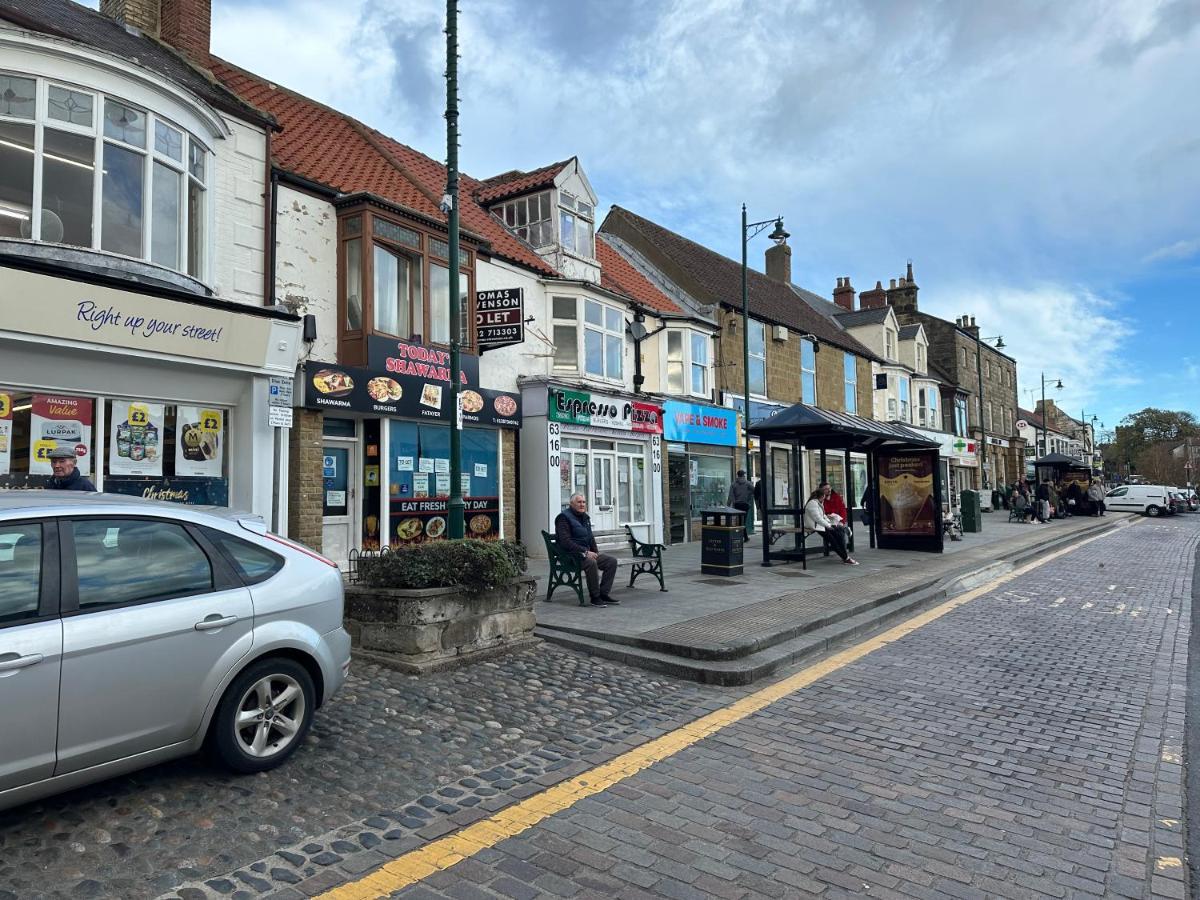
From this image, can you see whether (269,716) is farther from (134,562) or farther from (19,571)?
(19,571)

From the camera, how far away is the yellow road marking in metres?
3.24

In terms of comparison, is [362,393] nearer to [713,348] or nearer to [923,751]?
[923,751]

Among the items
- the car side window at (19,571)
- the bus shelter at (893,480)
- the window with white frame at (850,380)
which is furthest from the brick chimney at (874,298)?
the car side window at (19,571)

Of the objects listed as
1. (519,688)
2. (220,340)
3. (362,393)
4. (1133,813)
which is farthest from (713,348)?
(1133,813)

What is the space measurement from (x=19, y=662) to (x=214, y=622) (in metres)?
0.88

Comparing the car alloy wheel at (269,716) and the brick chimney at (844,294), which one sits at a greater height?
the brick chimney at (844,294)

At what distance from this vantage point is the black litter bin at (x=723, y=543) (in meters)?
12.0

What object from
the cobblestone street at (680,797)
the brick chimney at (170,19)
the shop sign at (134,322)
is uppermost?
the brick chimney at (170,19)

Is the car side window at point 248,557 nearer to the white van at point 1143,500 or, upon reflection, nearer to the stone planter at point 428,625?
the stone planter at point 428,625

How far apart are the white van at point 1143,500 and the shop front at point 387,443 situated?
36.3m

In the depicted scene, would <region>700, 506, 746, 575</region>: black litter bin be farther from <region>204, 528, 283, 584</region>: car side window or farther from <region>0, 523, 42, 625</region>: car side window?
<region>0, 523, 42, 625</region>: car side window

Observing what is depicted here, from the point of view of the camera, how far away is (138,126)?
979cm

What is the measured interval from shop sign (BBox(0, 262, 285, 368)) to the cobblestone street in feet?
19.3

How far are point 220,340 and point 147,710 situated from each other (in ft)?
25.7
